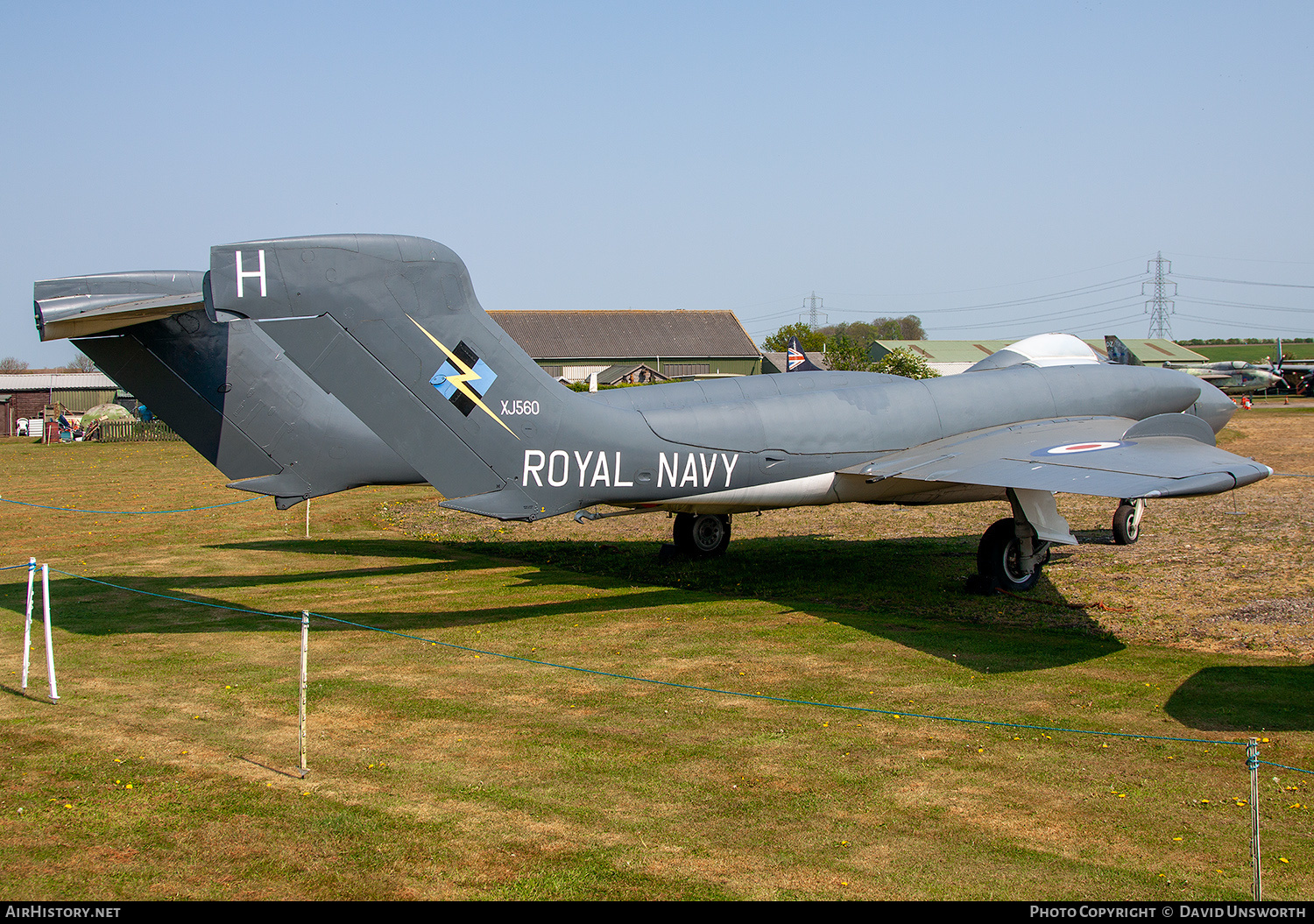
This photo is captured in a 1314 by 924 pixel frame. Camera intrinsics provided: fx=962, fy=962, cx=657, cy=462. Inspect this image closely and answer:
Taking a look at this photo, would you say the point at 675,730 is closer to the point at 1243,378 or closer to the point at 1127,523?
the point at 1127,523

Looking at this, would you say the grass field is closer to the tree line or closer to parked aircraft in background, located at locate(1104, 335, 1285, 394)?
the tree line

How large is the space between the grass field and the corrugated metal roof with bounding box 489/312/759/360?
168ft

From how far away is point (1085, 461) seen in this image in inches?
472

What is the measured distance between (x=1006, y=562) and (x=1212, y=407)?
5.90 m

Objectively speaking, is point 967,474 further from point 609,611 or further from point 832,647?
point 609,611

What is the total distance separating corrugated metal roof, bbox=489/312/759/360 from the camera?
222ft

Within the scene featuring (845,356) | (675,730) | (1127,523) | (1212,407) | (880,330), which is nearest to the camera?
(675,730)

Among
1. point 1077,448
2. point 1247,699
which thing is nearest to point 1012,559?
point 1077,448

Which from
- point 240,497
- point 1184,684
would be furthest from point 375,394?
point 240,497

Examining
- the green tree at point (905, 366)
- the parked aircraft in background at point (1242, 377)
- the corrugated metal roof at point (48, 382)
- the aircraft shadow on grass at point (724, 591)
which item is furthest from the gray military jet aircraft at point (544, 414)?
the corrugated metal roof at point (48, 382)

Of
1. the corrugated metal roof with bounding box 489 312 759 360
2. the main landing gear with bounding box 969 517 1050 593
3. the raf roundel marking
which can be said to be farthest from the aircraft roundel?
the corrugated metal roof with bounding box 489 312 759 360

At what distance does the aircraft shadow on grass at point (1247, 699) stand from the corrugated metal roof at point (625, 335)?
58.1m

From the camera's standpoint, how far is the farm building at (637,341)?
219 feet
